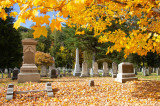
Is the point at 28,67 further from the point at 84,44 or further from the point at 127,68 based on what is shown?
the point at 84,44

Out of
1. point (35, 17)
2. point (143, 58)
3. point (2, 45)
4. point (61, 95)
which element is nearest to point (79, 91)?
point (61, 95)

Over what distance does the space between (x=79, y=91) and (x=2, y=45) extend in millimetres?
15866

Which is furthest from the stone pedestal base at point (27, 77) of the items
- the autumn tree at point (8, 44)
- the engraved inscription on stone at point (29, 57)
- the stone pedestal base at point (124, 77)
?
the autumn tree at point (8, 44)

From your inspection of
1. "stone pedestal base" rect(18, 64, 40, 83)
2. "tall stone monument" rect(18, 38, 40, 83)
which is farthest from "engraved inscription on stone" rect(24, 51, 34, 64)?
"stone pedestal base" rect(18, 64, 40, 83)

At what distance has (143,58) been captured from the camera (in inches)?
941

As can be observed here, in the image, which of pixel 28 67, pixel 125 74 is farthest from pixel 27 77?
pixel 125 74

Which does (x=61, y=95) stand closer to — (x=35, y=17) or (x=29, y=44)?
(x=35, y=17)

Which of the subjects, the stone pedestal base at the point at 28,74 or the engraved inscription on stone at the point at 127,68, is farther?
the engraved inscription on stone at the point at 127,68

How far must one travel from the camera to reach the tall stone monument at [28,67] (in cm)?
995

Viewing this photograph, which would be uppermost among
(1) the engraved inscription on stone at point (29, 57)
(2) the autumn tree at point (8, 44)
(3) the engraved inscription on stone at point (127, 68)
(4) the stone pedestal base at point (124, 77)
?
(2) the autumn tree at point (8, 44)

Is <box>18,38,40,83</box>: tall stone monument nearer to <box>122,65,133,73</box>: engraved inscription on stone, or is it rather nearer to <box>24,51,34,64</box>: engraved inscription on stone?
<box>24,51,34,64</box>: engraved inscription on stone

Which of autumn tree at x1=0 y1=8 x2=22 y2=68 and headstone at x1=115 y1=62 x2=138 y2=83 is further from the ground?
autumn tree at x1=0 y1=8 x2=22 y2=68

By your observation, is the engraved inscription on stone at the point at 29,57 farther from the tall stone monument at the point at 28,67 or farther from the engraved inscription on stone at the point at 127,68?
the engraved inscription on stone at the point at 127,68

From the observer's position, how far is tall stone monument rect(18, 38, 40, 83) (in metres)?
9.95
